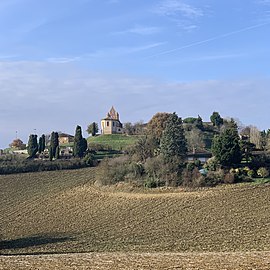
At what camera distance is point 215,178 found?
160ft

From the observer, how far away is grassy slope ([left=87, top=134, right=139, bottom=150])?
88044 millimetres

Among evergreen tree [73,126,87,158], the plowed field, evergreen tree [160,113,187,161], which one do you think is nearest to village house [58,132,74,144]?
evergreen tree [73,126,87,158]

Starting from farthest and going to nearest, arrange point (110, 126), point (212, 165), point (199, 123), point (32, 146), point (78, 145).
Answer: point (110, 126) → point (199, 123) → point (32, 146) → point (78, 145) → point (212, 165)

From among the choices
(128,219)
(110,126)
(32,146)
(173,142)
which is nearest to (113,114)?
(110,126)

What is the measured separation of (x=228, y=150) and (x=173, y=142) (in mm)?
7139

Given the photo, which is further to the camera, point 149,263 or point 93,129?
point 93,129

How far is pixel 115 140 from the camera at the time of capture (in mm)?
95500

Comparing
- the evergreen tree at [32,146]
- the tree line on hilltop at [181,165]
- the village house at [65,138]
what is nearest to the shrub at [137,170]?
the tree line on hilltop at [181,165]

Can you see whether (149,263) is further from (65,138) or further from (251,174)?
(65,138)

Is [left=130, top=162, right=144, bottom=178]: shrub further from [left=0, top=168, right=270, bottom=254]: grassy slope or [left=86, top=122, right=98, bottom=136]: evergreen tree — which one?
[left=86, top=122, right=98, bottom=136]: evergreen tree

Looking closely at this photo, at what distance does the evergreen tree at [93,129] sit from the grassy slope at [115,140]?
5047 mm

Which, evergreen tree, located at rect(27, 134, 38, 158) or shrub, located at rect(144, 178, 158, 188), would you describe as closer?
shrub, located at rect(144, 178, 158, 188)

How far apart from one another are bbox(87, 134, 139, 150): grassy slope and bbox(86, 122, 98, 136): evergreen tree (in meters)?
5.05

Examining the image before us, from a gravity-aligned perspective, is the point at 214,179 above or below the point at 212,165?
below
